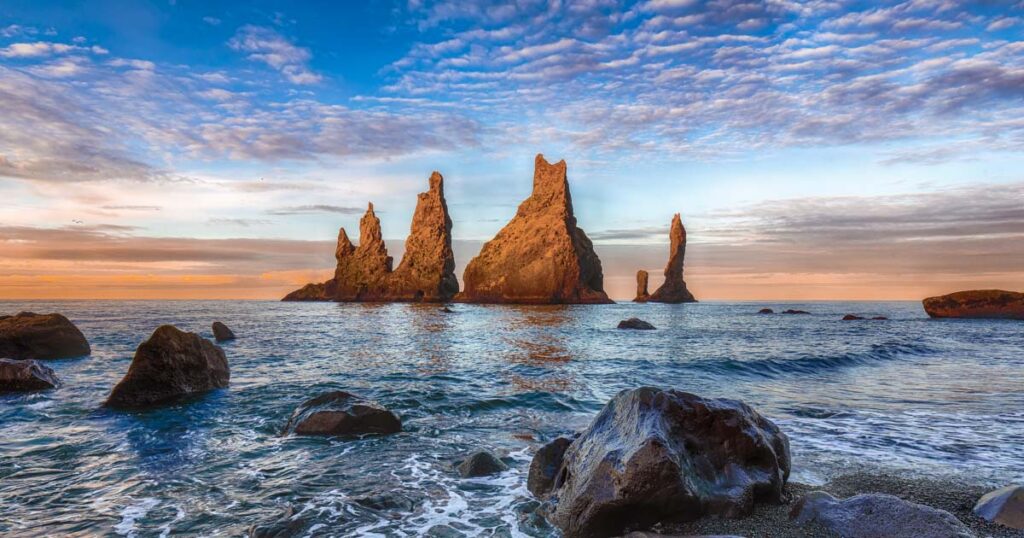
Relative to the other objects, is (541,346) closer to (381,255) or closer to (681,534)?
(681,534)

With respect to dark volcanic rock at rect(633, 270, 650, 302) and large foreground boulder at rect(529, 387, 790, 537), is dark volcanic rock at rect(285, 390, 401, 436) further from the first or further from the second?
dark volcanic rock at rect(633, 270, 650, 302)

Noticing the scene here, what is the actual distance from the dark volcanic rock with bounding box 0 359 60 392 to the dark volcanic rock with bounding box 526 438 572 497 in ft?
49.5

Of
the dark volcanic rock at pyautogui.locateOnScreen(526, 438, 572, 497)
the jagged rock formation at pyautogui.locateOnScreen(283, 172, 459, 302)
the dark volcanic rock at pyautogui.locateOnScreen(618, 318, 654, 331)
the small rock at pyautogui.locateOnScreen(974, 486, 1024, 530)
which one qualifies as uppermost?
the jagged rock formation at pyautogui.locateOnScreen(283, 172, 459, 302)

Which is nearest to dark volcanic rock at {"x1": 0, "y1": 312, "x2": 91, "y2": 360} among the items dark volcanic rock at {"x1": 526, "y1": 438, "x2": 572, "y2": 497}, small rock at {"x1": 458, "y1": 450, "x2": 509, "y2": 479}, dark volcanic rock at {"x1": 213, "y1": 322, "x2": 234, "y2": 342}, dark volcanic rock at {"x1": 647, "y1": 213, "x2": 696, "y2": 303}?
dark volcanic rock at {"x1": 213, "y1": 322, "x2": 234, "y2": 342}

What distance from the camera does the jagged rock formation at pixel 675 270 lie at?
449 ft

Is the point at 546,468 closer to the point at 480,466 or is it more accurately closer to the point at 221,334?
the point at 480,466

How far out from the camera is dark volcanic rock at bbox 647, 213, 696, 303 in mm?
136750

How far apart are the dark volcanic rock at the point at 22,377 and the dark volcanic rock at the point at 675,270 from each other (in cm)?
13387

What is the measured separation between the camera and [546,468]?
24.3 ft

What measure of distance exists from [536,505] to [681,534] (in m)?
1.97

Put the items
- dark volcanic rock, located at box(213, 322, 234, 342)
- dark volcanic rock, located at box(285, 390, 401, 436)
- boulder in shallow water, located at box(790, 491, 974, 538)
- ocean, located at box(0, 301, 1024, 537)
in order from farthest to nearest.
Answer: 1. dark volcanic rock, located at box(213, 322, 234, 342)
2. dark volcanic rock, located at box(285, 390, 401, 436)
3. ocean, located at box(0, 301, 1024, 537)
4. boulder in shallow water, located at box(790, 491, 974, 538)

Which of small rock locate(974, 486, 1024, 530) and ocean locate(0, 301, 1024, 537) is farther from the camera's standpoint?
ocean locate(0, 301, 1024, 537)

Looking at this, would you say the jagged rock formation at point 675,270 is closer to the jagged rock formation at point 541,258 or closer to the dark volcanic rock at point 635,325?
the jagged rock formation at point 541,258

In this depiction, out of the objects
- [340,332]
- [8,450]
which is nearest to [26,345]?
[8,450]
